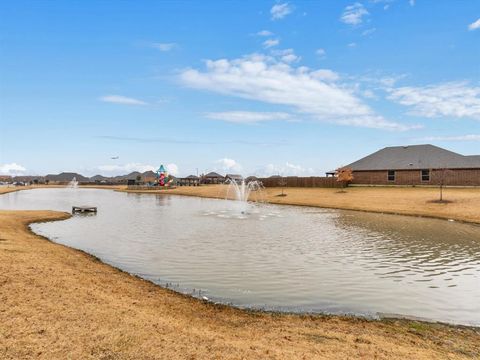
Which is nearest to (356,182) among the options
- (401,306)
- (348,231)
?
(348,231)

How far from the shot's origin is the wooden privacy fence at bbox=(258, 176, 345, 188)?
71037 mm

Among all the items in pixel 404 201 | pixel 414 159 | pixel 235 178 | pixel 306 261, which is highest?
pixel 414 159

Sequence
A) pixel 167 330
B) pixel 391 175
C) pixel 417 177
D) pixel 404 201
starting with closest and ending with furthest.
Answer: pixel 167 330, pixel 404 201, pixel 417 177, pixel 391 175

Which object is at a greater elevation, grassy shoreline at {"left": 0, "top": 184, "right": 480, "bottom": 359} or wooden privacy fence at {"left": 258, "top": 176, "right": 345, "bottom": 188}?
wooden privacy fence at {"left": 258, "top": 176, "right": 345, "bottom": 188}

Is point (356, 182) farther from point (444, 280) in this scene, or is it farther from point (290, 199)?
point (444, 280)

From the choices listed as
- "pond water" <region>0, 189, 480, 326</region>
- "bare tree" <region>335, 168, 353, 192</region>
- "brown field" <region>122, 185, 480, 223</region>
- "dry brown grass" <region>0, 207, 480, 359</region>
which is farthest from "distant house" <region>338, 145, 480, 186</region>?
"dry brown grass" <region>0, 207, 480, 359</region>

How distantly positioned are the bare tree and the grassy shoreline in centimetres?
5843

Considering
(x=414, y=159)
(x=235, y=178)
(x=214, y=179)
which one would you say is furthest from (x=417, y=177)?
(x=214, y=179)

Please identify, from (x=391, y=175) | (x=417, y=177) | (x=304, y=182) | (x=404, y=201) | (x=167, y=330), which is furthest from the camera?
(x=304, y=182)

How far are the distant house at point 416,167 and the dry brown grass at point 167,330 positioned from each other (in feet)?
165

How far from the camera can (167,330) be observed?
8500 millimetres

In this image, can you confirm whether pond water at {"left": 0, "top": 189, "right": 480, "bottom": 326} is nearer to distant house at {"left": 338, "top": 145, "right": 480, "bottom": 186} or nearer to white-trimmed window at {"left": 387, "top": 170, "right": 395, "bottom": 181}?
distant house at {"left": 338, "top": 145, "right": 480, "bottom": 186}

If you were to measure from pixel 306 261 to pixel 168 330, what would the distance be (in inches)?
419

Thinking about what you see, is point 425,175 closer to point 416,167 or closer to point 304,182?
point 416,167
